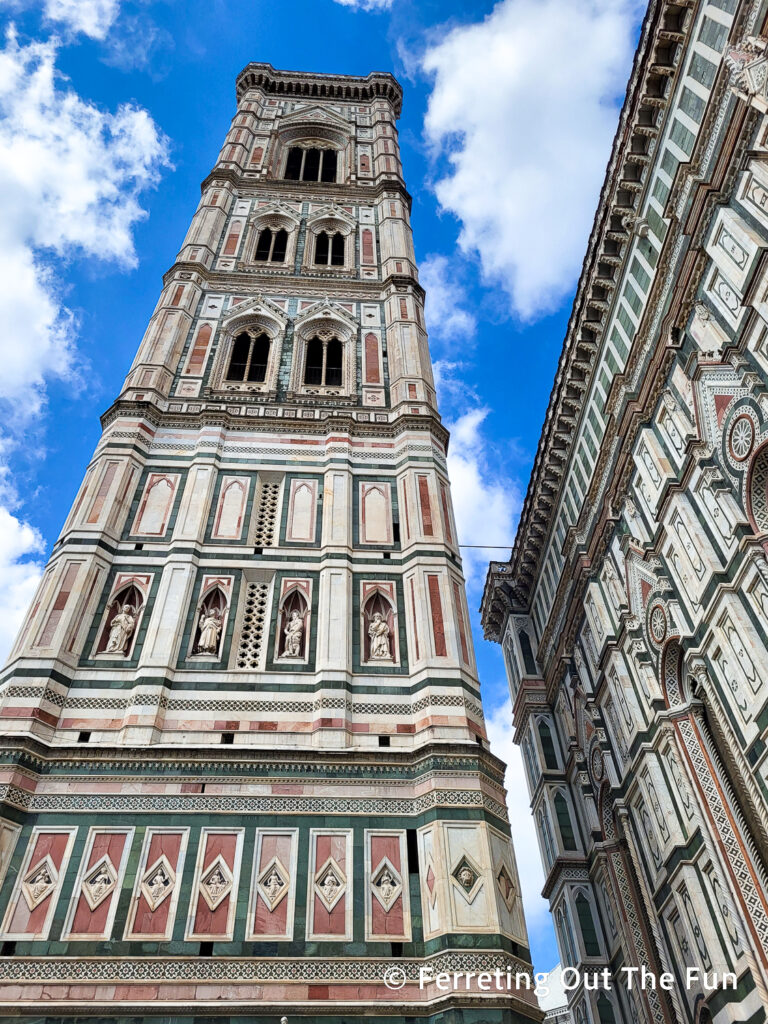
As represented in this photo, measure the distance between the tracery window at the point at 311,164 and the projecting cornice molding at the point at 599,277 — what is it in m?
11.9

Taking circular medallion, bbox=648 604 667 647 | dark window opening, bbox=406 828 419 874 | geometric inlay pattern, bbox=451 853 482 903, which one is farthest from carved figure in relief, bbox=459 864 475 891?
circular medallion, bbox=648 604 667 647

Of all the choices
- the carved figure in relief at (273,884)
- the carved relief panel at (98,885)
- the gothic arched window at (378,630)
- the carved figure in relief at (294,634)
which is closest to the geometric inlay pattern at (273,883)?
the carved figure in relief at (273,884)

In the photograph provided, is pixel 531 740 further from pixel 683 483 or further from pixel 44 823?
pixel 44 823

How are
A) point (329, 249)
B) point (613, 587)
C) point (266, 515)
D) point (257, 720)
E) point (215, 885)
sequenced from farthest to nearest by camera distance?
point (329, 249), point (613, 587), point (266, 515), point (257, 720), point (215, 885)

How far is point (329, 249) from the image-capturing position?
64.2 ft

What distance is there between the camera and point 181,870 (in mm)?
7719

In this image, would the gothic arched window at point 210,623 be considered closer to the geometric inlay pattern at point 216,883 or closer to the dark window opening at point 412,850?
the geometric inlay pattern at point 216,883

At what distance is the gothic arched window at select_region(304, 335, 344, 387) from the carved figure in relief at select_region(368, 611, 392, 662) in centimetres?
577

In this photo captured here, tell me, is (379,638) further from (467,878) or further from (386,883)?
(467,878)

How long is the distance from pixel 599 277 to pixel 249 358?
6.41 metres

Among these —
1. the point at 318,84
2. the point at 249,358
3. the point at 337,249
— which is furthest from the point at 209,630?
the point at 318,84

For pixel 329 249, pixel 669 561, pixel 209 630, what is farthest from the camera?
pixel 329 249

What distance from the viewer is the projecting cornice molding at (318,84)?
28.5 metres

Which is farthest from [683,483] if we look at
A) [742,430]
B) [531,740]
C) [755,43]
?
[531,740]
